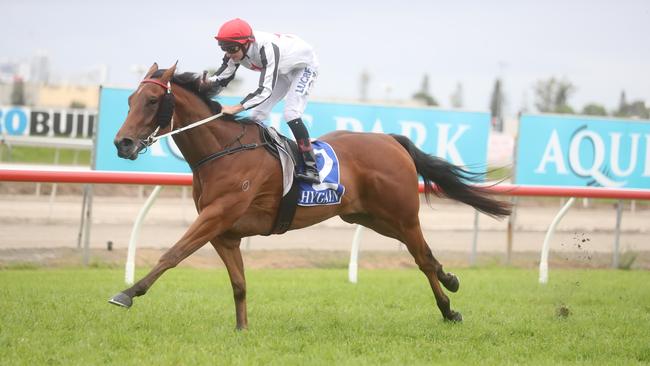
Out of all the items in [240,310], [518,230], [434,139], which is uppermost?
[434,139]

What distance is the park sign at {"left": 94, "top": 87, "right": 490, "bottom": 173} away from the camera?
11.1 metres

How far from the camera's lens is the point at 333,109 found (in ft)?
38.2

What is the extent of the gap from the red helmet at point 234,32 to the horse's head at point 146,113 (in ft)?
1.31

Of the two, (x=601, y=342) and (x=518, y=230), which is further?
(x=518, y=230)

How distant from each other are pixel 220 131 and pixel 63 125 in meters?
Result: 16.8

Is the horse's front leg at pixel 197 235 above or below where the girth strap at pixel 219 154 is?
below

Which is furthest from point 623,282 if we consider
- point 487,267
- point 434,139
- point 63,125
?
point 63,125

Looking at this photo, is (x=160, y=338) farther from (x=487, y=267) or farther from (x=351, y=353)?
(x=487, y=267)

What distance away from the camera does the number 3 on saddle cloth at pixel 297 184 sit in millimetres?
6125

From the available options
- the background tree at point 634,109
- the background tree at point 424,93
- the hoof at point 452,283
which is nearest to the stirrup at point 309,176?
the hoof at point 452,283

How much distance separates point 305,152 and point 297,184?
0.25m

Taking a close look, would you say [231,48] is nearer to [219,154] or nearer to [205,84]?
[205,84]

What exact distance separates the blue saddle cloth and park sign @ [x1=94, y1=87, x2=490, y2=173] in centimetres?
495

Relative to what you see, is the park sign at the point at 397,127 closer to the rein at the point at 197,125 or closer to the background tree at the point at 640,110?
the background tree at the point at 640,110
